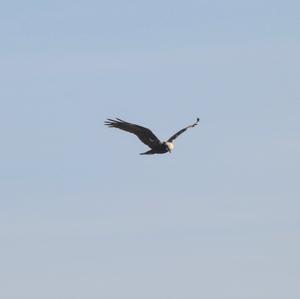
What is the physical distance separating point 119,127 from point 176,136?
4.42 metres

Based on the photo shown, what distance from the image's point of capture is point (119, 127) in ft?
A: 473

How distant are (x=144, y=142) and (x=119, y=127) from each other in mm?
2377

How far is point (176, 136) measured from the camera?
14525 cm

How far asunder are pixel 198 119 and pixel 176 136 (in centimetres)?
208

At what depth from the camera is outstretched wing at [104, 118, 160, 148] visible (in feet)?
466

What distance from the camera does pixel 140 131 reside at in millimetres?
142500

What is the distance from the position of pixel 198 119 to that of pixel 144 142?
474 centimetres

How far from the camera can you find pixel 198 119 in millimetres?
145000

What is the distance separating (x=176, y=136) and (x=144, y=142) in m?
3.22

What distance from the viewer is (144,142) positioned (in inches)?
5635

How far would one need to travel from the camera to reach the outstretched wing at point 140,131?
14212cm
